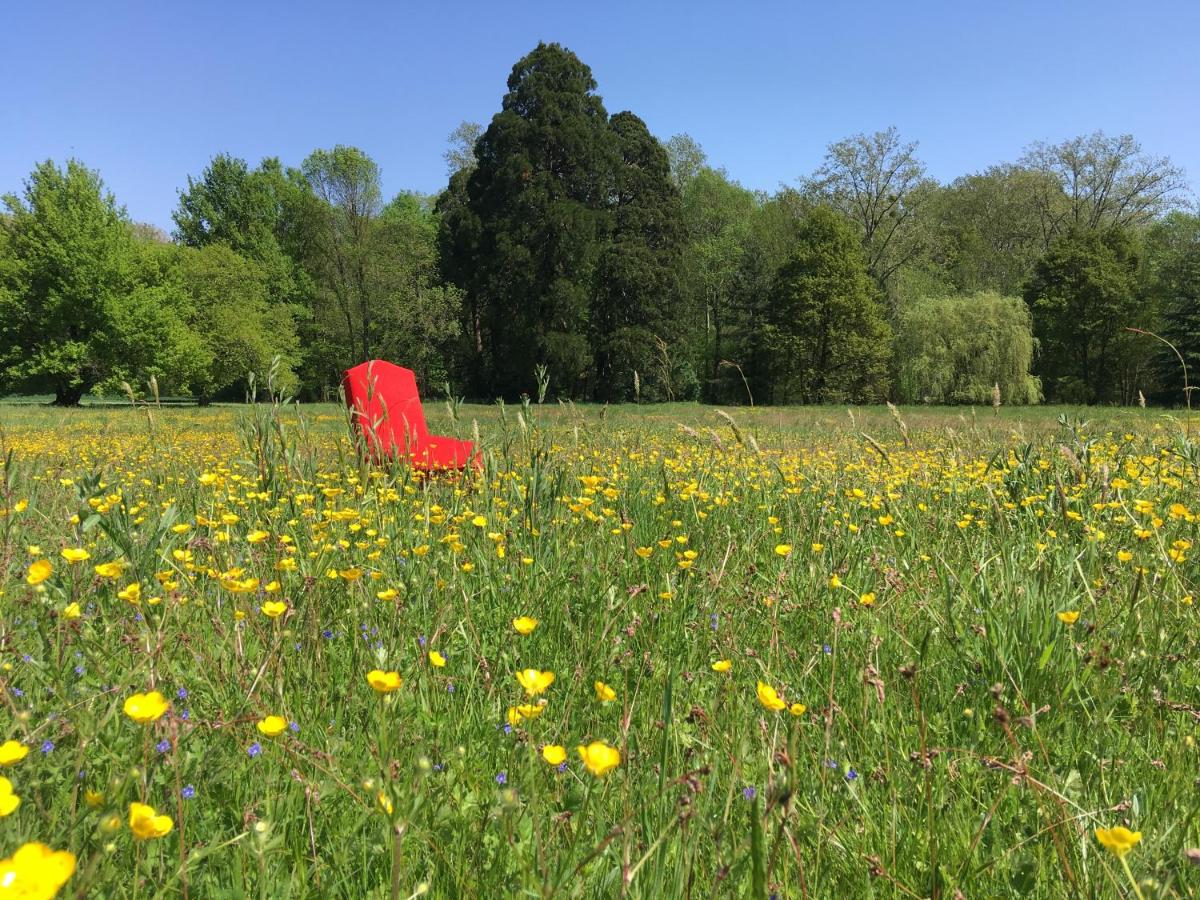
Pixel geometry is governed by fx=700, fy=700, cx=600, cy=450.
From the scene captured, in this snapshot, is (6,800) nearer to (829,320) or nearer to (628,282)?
(628,282)

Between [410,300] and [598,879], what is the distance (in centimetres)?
3877

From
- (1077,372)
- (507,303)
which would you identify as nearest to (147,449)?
(507,303)

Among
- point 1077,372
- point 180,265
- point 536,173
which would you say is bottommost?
point 1077,372

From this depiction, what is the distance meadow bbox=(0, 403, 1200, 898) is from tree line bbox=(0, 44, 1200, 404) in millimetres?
30603

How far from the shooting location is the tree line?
3288cm

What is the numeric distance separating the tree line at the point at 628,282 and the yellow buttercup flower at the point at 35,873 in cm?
3282

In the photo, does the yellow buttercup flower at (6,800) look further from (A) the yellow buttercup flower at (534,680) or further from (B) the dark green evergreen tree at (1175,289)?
(B) the dark green evergreen tree at (1175,289)

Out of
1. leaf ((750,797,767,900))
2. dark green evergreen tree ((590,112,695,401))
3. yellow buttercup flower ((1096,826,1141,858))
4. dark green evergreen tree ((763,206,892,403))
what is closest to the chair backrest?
leaf ((750,797,767,900))

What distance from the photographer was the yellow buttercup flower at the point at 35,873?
65 centimetres

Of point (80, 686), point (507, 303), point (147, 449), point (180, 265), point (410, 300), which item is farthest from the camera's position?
point (180, 265)

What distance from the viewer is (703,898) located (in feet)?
4.36

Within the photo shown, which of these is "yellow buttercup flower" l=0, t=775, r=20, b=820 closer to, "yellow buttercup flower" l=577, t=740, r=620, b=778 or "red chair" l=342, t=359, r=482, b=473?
"yellow buttercup flower" l=577, t=740, r=620, b=778

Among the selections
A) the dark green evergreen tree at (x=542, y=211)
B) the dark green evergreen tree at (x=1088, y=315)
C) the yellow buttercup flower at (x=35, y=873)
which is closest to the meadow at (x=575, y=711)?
the yellow buttercup flower at (x=35, y=873)

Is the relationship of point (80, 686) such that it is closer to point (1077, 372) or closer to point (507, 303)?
point (507, 303)
